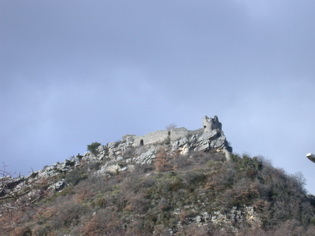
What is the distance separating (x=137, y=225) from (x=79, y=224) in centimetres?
479

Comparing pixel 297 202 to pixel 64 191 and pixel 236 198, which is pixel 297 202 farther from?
pixel 64 191

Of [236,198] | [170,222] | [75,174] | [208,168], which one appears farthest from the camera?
[75,174]

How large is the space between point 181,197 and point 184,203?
0.88 meters

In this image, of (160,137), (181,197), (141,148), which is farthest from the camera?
(160,137)

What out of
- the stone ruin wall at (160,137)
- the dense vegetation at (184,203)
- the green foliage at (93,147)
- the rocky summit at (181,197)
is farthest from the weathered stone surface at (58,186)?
the stone ruin wall at (160,137)

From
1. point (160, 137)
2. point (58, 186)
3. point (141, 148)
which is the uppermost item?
point (160, 137)

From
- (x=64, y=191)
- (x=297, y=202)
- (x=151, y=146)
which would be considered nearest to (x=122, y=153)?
(x=151, y=146)

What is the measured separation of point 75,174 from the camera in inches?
1955

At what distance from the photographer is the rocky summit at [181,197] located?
33344mm

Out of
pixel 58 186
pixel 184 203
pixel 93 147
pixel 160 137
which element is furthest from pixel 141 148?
pixel 184 203

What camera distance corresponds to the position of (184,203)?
117 ft

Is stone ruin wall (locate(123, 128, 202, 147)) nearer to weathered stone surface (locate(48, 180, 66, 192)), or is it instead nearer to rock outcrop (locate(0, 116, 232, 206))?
rock outcrop (locate(0, 116, 232, 206))

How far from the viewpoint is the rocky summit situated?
1313 inches

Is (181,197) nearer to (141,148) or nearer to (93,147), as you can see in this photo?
(141,148)
